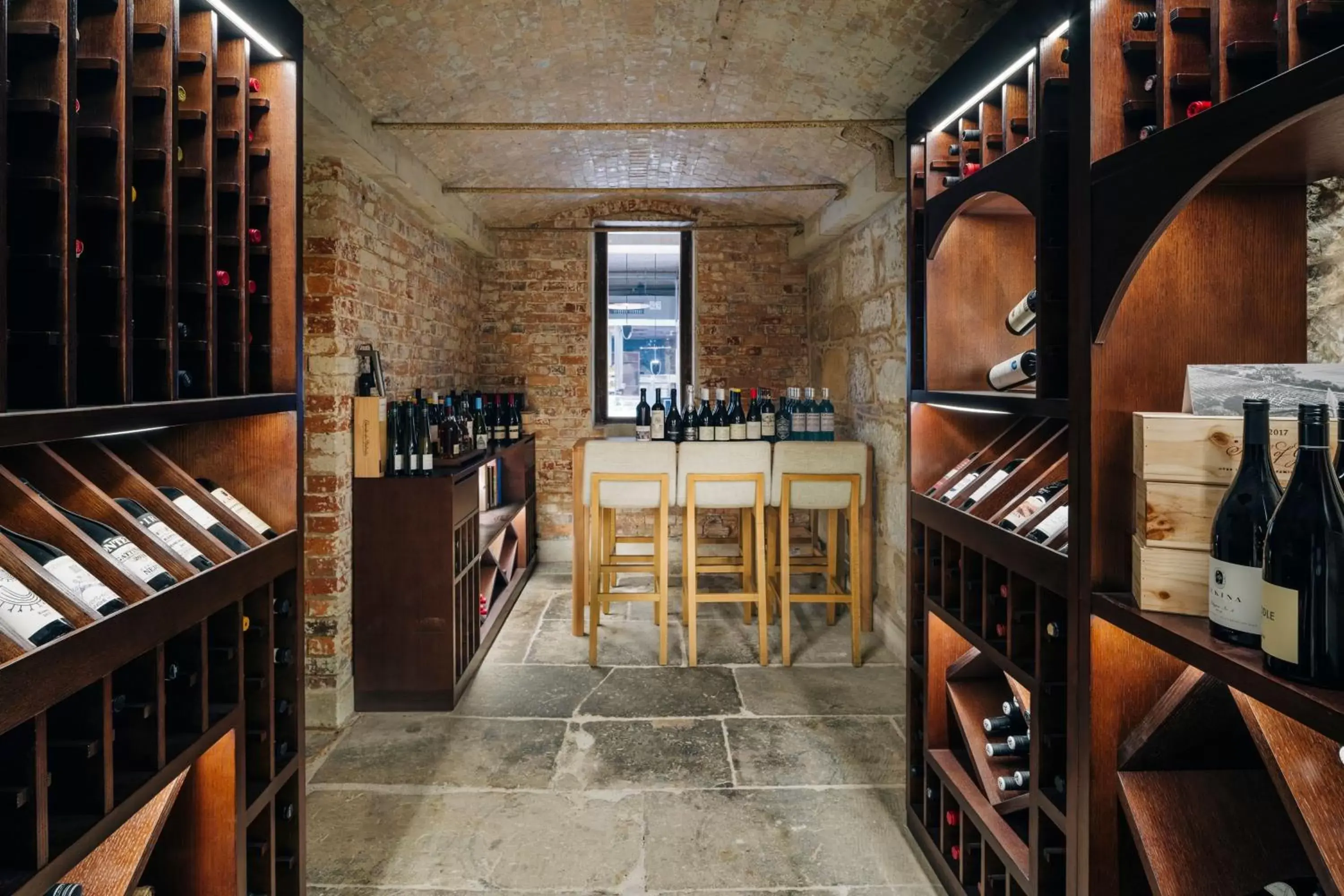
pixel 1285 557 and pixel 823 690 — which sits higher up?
pixel 1285 557

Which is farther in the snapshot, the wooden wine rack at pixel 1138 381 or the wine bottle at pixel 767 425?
the wine bottle at pixel 767 425

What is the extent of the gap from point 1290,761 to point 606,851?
1791mm

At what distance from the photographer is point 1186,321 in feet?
4.48

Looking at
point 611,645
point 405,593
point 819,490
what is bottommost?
point 611,645

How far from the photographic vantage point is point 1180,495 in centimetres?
121

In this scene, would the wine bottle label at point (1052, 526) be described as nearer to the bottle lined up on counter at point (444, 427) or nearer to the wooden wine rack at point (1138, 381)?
the wooden wine rack at point (1138, 381)

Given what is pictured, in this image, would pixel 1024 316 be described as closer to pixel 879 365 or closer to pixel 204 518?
pixel 204 518

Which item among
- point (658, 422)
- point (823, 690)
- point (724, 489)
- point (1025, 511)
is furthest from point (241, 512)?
point (658, 422)

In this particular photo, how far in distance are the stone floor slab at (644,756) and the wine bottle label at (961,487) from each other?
4.24 feet

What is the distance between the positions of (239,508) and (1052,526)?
5.58 feet

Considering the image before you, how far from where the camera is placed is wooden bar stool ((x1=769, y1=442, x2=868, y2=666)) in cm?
381

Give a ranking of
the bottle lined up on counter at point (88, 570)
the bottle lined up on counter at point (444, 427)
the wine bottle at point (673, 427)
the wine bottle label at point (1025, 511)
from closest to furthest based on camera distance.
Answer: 1. the bottle lined up on counter at point (88, 570)
2. the wine bottle label at point (1025, 511)
3. the bottle lined up on counter at point (444, 427)
4. the wine bottle at point (673, 427)

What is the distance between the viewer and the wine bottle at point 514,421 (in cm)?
519

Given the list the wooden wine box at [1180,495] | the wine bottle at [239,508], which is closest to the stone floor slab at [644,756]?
the wine bottle at [239,508]
